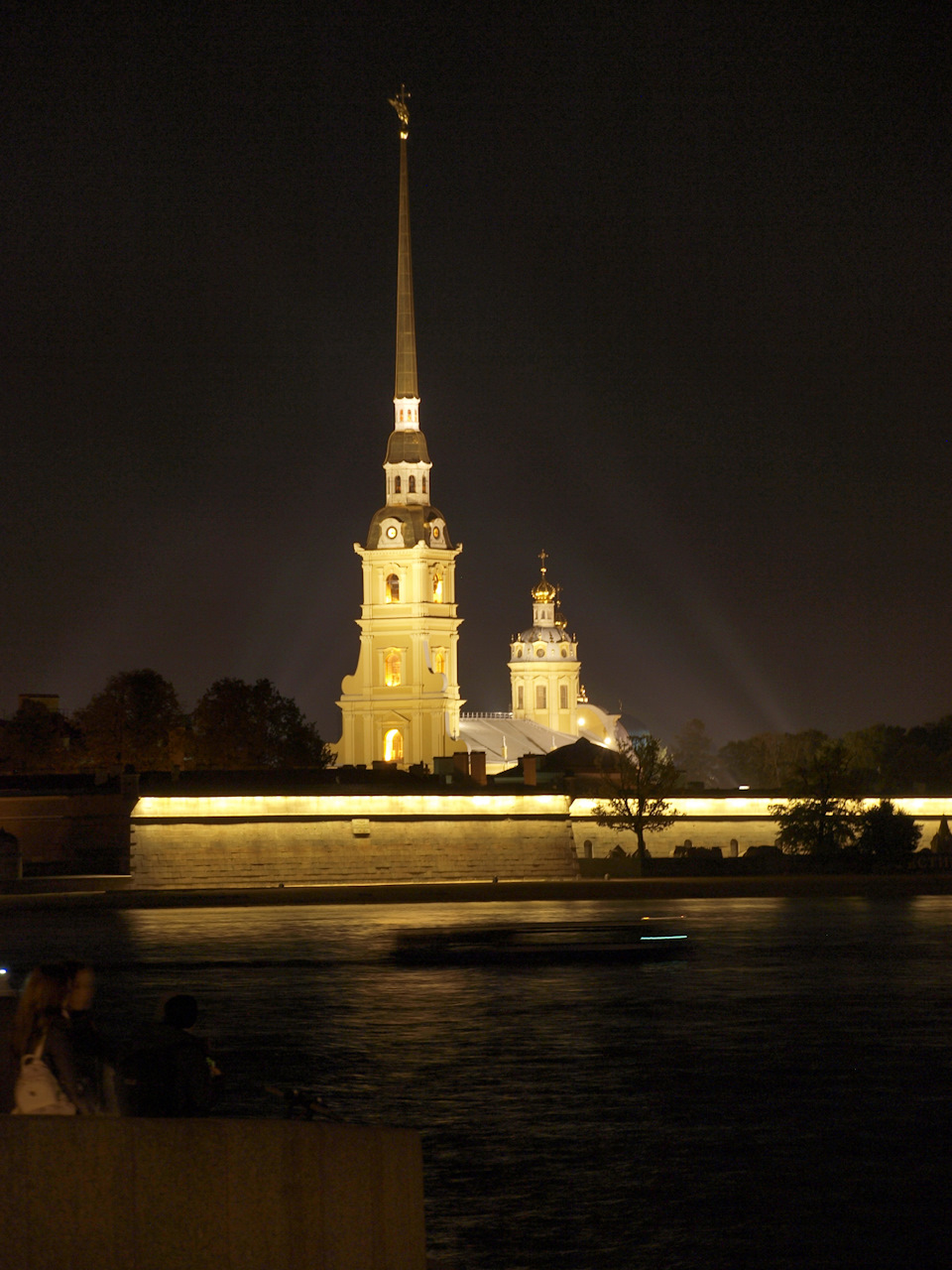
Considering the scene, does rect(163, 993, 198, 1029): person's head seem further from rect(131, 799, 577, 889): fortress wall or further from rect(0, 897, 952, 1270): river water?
rect(131, 799, 577, 889): fortress wall

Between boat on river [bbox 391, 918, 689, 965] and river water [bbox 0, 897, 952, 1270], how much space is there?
41.4 inches

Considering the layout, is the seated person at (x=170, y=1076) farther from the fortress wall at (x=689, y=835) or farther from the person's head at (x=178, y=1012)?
the fortress wall at (x=689, y=835)

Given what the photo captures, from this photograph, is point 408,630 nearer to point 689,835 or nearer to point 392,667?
point 392,667

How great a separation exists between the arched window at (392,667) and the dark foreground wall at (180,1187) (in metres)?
133

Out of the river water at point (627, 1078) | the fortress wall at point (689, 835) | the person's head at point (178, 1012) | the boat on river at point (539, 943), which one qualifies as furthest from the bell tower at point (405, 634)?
the person's head at point (178, 1012)

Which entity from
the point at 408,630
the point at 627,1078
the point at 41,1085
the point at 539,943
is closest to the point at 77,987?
the point at 41,1085

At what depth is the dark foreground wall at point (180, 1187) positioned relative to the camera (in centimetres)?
841

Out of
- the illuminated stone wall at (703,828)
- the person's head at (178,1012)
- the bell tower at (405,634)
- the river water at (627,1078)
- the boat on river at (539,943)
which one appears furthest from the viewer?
the bell tower at (405,634)

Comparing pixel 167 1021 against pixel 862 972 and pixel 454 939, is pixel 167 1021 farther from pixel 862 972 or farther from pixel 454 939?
pixel 454 939

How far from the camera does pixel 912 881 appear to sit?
68938 mm

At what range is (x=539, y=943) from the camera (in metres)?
42.6

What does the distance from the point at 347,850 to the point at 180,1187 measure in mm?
66302

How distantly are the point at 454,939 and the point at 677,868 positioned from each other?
98.9ft

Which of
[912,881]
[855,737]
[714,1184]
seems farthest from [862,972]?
[855,737]
